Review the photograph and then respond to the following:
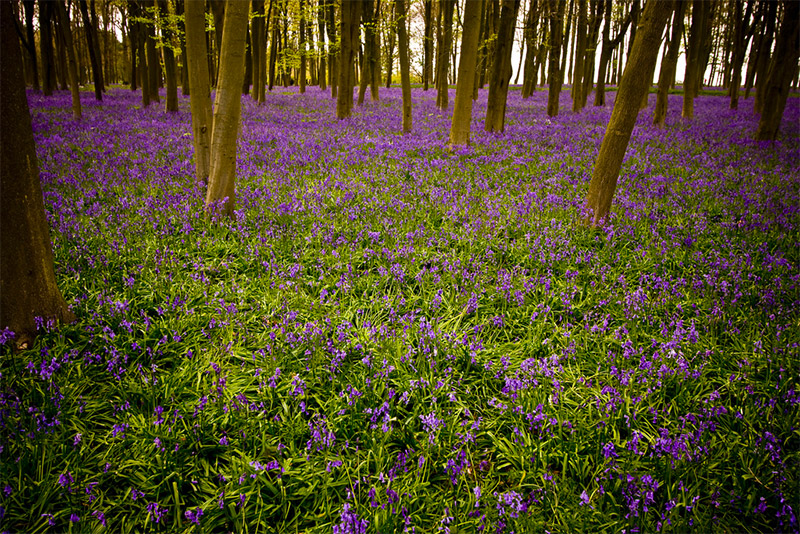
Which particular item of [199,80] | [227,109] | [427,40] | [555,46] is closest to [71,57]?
[199,80]

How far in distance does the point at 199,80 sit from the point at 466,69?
711 cm

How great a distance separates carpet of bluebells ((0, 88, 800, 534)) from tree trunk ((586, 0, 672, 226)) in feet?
1.70

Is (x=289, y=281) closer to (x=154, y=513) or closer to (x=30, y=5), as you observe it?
(x=154, y=513)

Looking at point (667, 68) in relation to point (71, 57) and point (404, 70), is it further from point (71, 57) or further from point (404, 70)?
point (71, 57)

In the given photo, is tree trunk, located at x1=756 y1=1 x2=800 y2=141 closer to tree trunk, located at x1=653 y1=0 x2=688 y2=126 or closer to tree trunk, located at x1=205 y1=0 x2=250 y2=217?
tree trunk, located at x1=653 y1=0 x2=688 y2=126

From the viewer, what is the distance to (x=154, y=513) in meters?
2.28

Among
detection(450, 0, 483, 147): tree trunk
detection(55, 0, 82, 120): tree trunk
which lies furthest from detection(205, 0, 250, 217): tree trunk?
detection(55, 0, 82, 120): tree trunk

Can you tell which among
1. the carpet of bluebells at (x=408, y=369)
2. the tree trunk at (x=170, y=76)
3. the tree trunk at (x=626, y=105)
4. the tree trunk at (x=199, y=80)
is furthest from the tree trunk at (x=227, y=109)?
the tree trunk at (x=170, y=76)

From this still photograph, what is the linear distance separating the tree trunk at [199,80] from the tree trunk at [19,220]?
175 inches

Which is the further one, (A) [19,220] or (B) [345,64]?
(B) [345,64]

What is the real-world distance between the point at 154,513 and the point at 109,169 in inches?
342

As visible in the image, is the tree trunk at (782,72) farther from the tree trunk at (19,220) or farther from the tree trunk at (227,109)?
the tree trunk at (19,220)

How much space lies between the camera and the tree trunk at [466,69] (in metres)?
10.9

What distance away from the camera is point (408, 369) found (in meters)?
3.49
